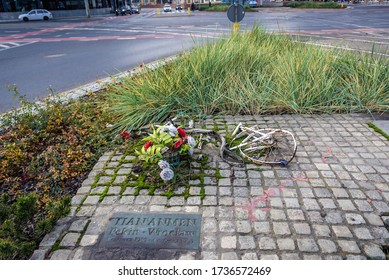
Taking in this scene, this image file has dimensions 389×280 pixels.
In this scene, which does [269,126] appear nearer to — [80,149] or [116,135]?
[116,135]

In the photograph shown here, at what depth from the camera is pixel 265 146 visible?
12.3 feet

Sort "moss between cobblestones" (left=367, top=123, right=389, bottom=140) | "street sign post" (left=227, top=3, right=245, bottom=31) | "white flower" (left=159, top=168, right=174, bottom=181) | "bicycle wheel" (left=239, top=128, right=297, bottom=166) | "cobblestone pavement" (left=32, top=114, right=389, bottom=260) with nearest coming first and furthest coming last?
"cobblestone pavement" (left=32, top=114, right=389, bottom=260) < "white flower" (left=159, top=168, right=174, bottom=181) < "bicycle wheel" (left=239, top=128, right=297, bottom=166) < "moss between cobblestones" (left=367, top=123, right=389, bottom=140) < "street sign post" (left=227, top=3, right=245, bottom=31)

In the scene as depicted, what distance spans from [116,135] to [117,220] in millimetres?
1774

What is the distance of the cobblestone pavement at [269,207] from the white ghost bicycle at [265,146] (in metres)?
0.13

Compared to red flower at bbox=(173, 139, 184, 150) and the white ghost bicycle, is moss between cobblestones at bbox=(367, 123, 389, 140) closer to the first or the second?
the white ghost bicycle

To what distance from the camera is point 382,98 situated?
17.0 feet

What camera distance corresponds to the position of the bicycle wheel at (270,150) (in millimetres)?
3613

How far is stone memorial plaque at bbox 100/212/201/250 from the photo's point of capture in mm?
2484

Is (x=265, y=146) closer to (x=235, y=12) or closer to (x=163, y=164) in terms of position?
(x=163, y=164)

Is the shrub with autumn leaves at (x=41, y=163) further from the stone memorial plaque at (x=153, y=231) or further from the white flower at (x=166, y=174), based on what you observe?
the white flower at (x=166, y=174)

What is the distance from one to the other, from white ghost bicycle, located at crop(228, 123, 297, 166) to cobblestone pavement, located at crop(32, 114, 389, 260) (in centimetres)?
13

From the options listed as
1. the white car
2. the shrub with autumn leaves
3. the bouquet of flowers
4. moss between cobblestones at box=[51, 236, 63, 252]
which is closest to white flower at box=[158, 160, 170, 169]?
the bouquet of flowers

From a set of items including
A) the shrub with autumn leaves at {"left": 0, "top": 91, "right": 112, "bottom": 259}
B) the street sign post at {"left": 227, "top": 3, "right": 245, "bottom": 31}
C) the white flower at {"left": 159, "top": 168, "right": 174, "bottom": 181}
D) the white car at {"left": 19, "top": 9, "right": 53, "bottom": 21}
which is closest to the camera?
the shrub with autumn leaves at {"left": 0, "top": 91, "right": 112, "bottom": 259}

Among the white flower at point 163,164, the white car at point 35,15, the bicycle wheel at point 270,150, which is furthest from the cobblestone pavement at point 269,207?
the white car at point 35,15
